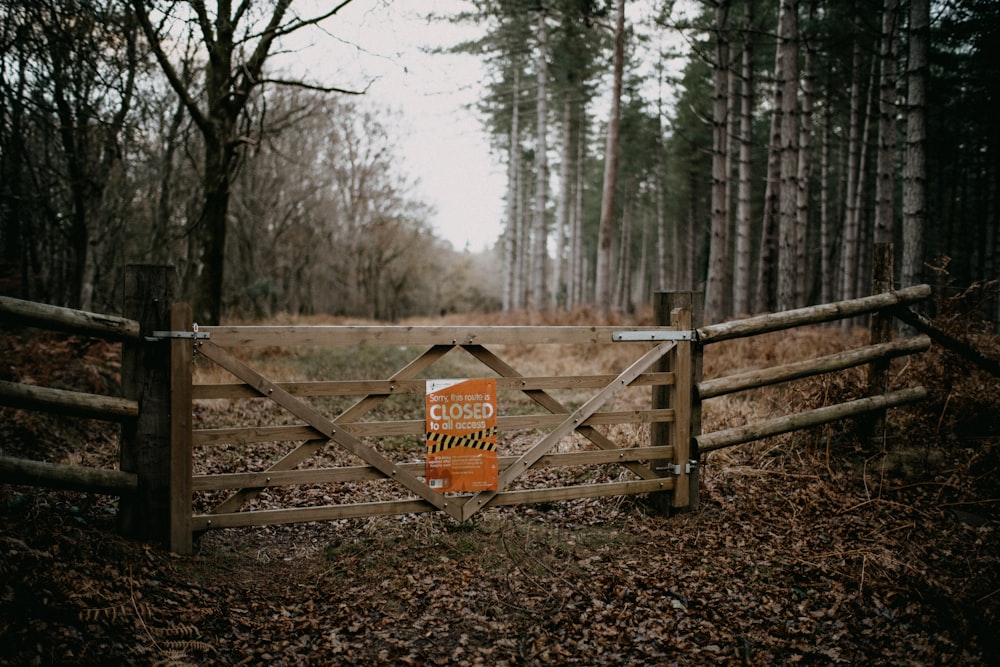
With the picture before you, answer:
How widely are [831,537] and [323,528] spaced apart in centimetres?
393

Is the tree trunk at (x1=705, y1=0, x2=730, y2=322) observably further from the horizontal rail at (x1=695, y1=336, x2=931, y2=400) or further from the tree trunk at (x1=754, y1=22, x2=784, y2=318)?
the horizontal rail at (x1=695, y1=336, x2=931, y2=400)

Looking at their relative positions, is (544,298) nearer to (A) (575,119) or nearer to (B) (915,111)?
(A) (575,119)

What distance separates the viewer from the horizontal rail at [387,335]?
11.9 ft

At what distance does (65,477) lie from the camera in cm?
336

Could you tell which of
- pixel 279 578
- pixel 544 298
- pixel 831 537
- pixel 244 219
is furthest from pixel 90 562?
pixel 244 219

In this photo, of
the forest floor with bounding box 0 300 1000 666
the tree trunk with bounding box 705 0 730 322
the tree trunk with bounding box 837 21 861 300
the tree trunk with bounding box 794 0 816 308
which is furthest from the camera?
the tree trunk with bounding box 837 21 861 300

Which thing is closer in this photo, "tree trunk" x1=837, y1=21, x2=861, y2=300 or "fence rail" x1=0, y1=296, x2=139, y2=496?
"fence rail" x1=0, y1=296, x2=139, y2=496

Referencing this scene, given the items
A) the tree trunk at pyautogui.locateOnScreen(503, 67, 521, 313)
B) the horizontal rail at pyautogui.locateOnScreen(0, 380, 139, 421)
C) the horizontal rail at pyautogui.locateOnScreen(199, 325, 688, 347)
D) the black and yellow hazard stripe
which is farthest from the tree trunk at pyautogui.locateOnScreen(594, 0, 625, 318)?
the horizontal rail at pyautogui.locateOnScreen(0, 380, 139, 421)

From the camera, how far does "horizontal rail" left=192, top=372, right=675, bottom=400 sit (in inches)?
140

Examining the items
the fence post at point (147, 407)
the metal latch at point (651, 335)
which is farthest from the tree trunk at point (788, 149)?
the fence post at point (147, 407)

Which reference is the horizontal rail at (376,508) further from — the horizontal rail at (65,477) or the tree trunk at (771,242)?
the tree trunk at (771,242)

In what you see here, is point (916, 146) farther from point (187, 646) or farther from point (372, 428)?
point (187, 646)

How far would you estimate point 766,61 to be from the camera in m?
20.4

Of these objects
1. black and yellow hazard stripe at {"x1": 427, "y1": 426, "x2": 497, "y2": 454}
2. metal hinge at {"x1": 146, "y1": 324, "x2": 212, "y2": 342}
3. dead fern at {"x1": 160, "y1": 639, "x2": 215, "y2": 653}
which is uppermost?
metal hinge at {"x1": 146, "y1": 324, "x2": 212, "y2": 342}
